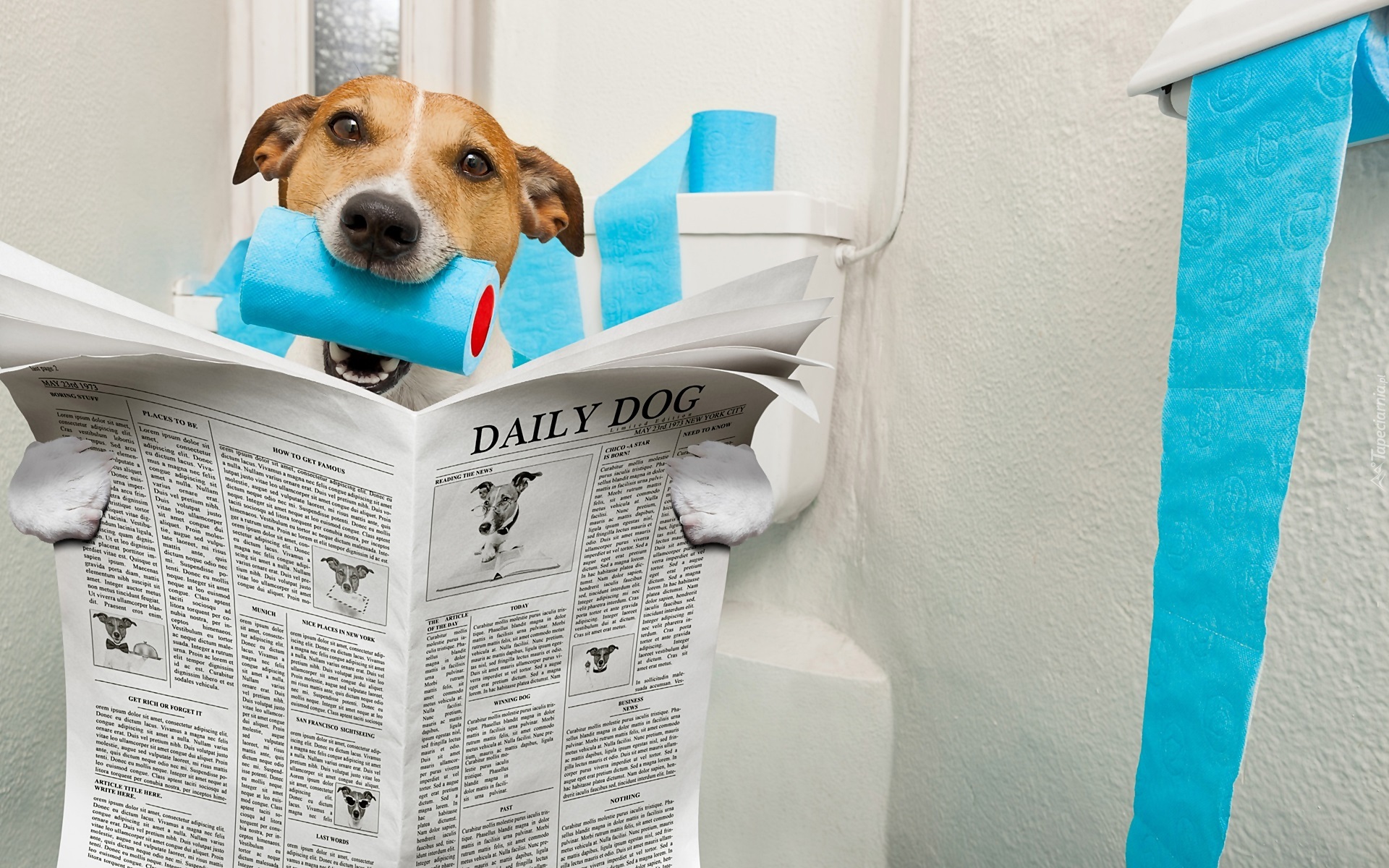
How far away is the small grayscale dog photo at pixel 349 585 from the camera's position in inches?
19.1

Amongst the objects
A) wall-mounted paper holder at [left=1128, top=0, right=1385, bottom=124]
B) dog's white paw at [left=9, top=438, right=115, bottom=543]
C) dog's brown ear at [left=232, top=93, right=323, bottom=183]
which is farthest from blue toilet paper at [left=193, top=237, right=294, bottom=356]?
wall-mounted paper holder at [left=1128, top=0, right=1385, bottom=124]

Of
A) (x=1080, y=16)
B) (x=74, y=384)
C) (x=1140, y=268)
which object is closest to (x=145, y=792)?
(x=74, y=384)

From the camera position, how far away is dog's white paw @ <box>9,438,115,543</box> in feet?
1.63

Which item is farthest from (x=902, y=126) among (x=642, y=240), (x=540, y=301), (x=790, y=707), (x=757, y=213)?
(x=790, y=707)

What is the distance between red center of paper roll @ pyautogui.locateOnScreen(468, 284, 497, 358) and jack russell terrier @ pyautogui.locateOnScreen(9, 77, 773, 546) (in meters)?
0.04

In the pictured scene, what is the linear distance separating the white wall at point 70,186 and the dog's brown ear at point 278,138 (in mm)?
231

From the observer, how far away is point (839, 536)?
3.81ft

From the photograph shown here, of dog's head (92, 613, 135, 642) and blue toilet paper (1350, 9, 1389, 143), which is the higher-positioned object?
blue toilet paper (1350, 9, 1389, 143)

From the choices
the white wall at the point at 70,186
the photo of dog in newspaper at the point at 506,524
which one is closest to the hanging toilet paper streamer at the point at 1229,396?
the photo of dog in newspaper at the point at 506,524

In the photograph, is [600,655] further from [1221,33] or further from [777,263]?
[777,263]

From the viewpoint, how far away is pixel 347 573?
0.49 metres

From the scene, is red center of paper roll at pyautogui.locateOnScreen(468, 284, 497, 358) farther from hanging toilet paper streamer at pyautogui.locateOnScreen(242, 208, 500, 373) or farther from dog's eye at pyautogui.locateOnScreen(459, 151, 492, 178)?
dog's eye at pyautogui.locateOnScreen(459, 151, 492, 178)

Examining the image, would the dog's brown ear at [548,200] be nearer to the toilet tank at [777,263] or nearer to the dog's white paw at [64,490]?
the toilet tank at [777,263]

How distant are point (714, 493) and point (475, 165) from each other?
0.37 metres
